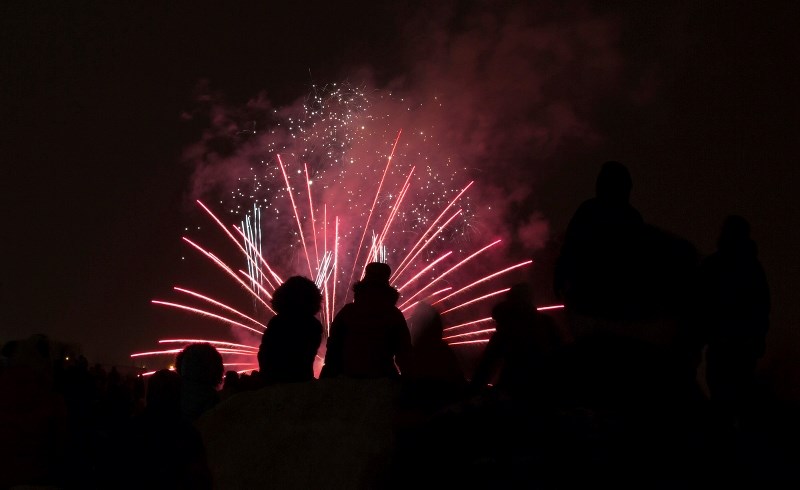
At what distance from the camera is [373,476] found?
2221 millimetres

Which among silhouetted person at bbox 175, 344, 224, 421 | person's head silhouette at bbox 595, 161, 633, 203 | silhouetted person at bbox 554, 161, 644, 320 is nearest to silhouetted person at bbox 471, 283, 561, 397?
silhouetted person at bbox 175, 344, 224, 421

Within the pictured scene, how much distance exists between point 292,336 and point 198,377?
57.8 inches

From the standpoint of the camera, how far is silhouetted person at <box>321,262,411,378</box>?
5.75 meters

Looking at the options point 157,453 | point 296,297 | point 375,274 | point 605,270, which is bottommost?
point 157,453

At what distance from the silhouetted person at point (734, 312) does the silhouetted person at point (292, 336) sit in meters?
2.23

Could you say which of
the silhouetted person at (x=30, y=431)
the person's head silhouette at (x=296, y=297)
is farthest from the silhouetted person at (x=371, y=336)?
the silhouetted person at (x=30, y=431)

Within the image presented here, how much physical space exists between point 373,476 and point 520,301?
402cm

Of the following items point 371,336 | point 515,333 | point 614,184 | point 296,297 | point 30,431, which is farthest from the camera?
point 515,333

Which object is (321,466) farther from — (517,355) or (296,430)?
(517,355)

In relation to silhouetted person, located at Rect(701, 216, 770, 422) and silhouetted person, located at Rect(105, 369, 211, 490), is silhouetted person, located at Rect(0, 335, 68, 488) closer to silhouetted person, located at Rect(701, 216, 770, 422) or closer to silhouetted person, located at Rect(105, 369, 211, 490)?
silhouetted person, located at Rect(105, 369, 211, 490)

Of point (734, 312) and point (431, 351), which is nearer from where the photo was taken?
point (734, 312)

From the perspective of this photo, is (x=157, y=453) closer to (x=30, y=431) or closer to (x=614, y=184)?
(x=30, y=431)

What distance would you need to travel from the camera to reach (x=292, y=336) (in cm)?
547

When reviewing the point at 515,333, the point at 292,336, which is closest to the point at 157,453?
the point at 292,336
